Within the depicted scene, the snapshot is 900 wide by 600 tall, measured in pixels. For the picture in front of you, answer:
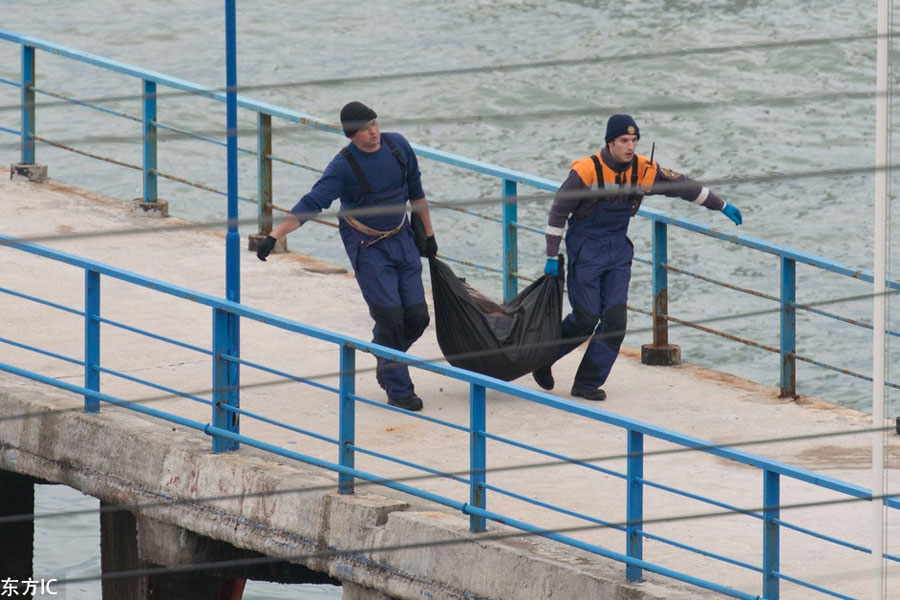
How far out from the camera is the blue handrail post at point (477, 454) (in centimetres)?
768

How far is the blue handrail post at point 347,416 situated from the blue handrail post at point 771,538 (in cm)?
188

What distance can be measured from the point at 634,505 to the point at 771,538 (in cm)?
55

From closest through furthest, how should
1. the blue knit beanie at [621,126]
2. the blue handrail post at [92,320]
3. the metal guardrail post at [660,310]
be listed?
1. the blue handrail post at [92,320]
2. the blue knit beanie at [621,126]
3. the metal guardrail post at [660,310]

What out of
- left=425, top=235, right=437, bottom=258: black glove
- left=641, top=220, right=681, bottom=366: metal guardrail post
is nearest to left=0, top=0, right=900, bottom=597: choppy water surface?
left=641, top=220, right=681, bottom=366: metal guardrail post

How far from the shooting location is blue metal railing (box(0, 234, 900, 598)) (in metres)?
7.09

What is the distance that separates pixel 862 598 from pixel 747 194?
1681 cm

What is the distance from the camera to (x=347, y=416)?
8117 millimetres

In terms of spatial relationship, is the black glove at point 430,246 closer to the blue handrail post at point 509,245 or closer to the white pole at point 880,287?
the blue handrail post at point 509,245

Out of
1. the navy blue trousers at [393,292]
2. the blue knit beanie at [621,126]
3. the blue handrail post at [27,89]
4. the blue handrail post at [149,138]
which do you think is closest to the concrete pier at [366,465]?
the navy blue trousers at [393,292]

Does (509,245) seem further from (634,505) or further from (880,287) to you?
(880,287)

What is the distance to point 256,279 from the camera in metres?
12.1

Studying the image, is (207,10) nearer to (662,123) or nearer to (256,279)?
(662,123)

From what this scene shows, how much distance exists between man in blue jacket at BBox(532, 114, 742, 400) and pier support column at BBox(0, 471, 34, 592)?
281 centimetres

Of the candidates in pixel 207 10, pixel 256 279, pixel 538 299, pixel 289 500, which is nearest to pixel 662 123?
pixel 207 10
